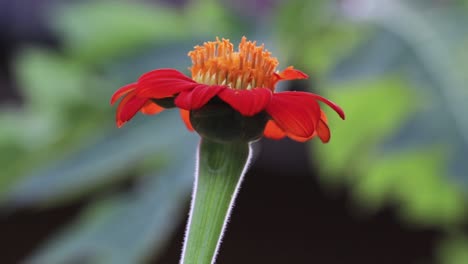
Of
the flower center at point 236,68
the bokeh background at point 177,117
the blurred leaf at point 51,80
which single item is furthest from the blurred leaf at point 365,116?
the flower center at point 236,68

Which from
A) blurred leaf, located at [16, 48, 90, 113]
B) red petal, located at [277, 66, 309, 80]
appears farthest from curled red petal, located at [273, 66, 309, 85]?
blurred leaf, located at [16, 48, 90, 113]

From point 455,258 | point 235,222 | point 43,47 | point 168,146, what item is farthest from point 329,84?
point 235,222

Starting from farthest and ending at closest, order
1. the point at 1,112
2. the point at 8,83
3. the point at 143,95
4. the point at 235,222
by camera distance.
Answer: the point at 235,222, the point at 8,83, the point at 1,112, the point at 143,95

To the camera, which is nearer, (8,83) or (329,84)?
(329,84)

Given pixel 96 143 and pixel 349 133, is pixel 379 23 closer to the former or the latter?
pixel 349 133

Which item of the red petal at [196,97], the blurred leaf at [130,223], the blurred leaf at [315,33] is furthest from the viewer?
the blurred leaf at [315,33]

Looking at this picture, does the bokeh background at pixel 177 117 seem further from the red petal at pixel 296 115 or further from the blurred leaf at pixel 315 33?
the red petal at pixel 296 115

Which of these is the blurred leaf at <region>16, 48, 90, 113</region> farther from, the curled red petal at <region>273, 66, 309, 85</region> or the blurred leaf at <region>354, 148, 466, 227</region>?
the curled red petal at <region>273, 66, 309, 85</region>
